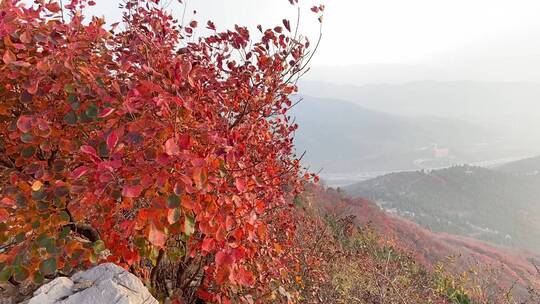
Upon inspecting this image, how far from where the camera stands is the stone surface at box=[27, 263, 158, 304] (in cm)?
271

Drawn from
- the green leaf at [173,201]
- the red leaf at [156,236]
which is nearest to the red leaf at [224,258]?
the red leaf at [156,236]

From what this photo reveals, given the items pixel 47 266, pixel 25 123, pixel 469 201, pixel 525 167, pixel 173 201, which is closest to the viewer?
pixel 173 201

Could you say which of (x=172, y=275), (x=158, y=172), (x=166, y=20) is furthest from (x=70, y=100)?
(x=172, y=275)

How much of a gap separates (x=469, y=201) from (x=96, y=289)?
151 m

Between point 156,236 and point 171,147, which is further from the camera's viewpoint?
point 156,236

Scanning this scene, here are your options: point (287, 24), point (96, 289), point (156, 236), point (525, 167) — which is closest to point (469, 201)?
point (525, 167)

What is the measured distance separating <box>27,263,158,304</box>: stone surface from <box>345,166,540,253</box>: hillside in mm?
109988

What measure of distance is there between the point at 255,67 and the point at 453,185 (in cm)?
15048

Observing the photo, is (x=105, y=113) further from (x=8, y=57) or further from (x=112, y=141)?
(x=8, y=57)

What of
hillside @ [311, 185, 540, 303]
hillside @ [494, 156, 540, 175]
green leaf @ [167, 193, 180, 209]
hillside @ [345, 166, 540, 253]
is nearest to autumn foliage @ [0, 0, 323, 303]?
green leaf @ [167, 193, 180, 209]

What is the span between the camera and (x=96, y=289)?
9.07 feet

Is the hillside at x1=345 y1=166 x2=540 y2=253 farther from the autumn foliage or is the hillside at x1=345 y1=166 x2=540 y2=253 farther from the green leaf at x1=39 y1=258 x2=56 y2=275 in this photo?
the green leaf at x1=39 y1=258 x2=56 y2=275

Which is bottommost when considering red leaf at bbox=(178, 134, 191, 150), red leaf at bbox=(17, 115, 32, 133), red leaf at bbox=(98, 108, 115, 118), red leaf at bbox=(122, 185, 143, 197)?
red leaf at bbox=(122, 185, 143, 197)

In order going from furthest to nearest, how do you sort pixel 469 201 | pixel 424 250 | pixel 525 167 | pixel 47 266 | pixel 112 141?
pixel 525 167
pixel 469 201
pixel 424 250
pixel 47 266
pixel 112 141
